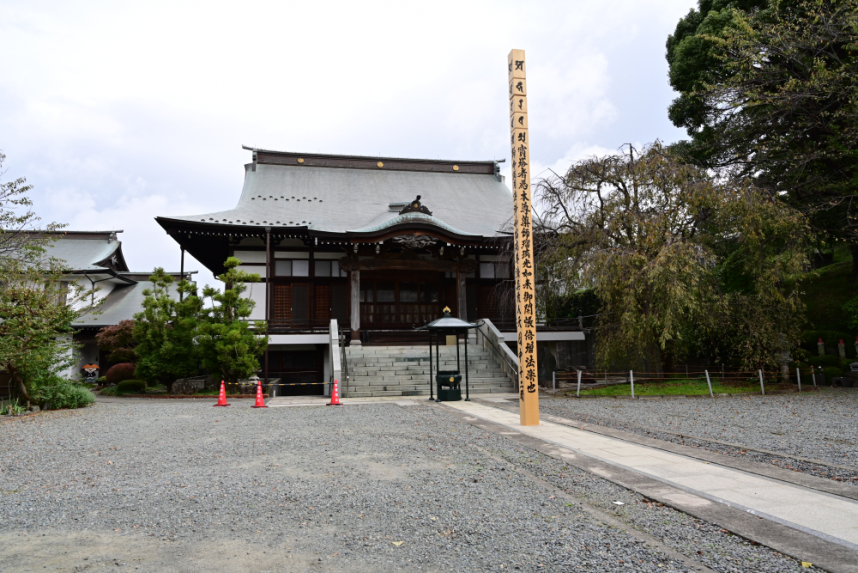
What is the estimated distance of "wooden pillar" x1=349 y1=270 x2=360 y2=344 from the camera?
62.0 feet

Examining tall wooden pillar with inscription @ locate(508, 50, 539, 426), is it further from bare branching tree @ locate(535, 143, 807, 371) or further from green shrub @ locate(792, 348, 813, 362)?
green shrub @ locate(792, 348, 813, 362)

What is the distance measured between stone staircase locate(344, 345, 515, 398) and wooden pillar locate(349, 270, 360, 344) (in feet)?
2.80

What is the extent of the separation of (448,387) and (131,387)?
12.0 meters


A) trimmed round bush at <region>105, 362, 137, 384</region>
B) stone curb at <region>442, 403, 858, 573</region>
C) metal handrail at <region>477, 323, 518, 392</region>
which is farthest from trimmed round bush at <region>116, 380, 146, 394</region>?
stone curb at <region>442, 403, 858, 573</region>

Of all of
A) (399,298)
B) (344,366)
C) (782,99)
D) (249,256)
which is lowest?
(344,366)

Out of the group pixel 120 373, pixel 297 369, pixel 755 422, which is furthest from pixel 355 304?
pixel 755 422

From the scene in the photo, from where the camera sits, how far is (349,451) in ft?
22.1

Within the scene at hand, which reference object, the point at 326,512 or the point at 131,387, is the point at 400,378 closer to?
the point at 131,387

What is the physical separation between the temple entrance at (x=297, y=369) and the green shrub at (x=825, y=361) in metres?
16.8

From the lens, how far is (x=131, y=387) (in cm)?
1848

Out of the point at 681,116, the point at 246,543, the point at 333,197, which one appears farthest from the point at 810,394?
the point at 333,197

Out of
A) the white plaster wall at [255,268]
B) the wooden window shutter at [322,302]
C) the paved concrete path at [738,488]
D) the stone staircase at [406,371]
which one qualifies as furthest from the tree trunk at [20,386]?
the paved concrete path at [738,488]

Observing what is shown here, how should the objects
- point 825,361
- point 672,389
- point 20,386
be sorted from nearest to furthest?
point 20,386
point 672,389
point 825,361

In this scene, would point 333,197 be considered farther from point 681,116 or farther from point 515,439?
point 515,439
